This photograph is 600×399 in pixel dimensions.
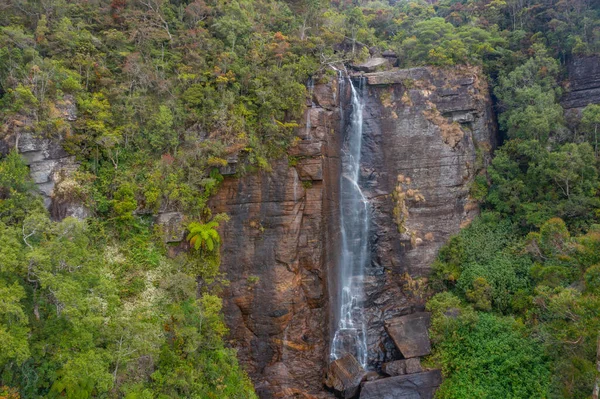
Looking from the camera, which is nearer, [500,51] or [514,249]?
[514,249]

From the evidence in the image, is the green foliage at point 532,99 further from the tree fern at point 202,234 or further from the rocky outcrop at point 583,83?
the tree fern at point 202,234

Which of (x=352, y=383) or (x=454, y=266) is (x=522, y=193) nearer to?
(x=454, y=266)

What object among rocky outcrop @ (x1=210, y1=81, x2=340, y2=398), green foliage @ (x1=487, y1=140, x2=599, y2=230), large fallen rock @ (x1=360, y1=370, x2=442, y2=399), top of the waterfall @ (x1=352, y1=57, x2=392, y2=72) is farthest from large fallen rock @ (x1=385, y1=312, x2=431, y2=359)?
top of the waterfall @ (x1=352, y1=57, x2=392, y2=72)

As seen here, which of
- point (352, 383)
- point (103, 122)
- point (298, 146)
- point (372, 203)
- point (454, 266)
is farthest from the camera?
point (372, 203)

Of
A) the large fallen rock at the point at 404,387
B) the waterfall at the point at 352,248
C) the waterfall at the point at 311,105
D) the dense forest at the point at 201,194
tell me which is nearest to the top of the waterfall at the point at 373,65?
the waterfall at the point at 352,248

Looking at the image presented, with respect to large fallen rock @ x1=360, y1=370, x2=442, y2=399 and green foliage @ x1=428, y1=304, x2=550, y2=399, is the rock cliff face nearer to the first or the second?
large fallen rock @ x1=360, y1=370, x2=442, y2=399

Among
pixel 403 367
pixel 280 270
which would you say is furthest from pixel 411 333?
pixel 280 270

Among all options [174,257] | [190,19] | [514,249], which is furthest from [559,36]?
[174,257]
